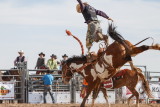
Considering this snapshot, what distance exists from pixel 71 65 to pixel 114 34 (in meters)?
2.76

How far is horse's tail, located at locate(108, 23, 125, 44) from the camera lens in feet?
36.0

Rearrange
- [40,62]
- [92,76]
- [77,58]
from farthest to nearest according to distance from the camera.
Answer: [40,62], [77,58], [92,76]

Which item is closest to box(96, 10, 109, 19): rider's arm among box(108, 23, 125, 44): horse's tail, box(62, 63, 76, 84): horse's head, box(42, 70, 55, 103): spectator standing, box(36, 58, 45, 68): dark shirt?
box(108, 23, 125, 44): horse's tail

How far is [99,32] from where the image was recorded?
11867mm

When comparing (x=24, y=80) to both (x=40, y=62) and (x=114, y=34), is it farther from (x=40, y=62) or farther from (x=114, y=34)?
(x=114, y=34)

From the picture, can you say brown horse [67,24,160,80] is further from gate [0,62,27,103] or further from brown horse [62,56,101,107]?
gate [0,62,27,103]

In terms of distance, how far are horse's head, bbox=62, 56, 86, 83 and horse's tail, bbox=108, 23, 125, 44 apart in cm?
221

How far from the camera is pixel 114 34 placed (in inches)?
435

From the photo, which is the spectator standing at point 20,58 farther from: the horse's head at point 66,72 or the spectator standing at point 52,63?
the horse's head at point 66,72

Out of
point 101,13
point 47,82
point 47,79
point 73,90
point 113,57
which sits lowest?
point 73,90

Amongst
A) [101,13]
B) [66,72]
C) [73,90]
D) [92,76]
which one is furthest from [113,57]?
[73,90]

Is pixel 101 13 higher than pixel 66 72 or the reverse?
higher

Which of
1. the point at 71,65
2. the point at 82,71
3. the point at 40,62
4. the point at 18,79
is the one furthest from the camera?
the point at 40,62

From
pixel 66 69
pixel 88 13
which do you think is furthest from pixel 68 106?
pixel 88 13
